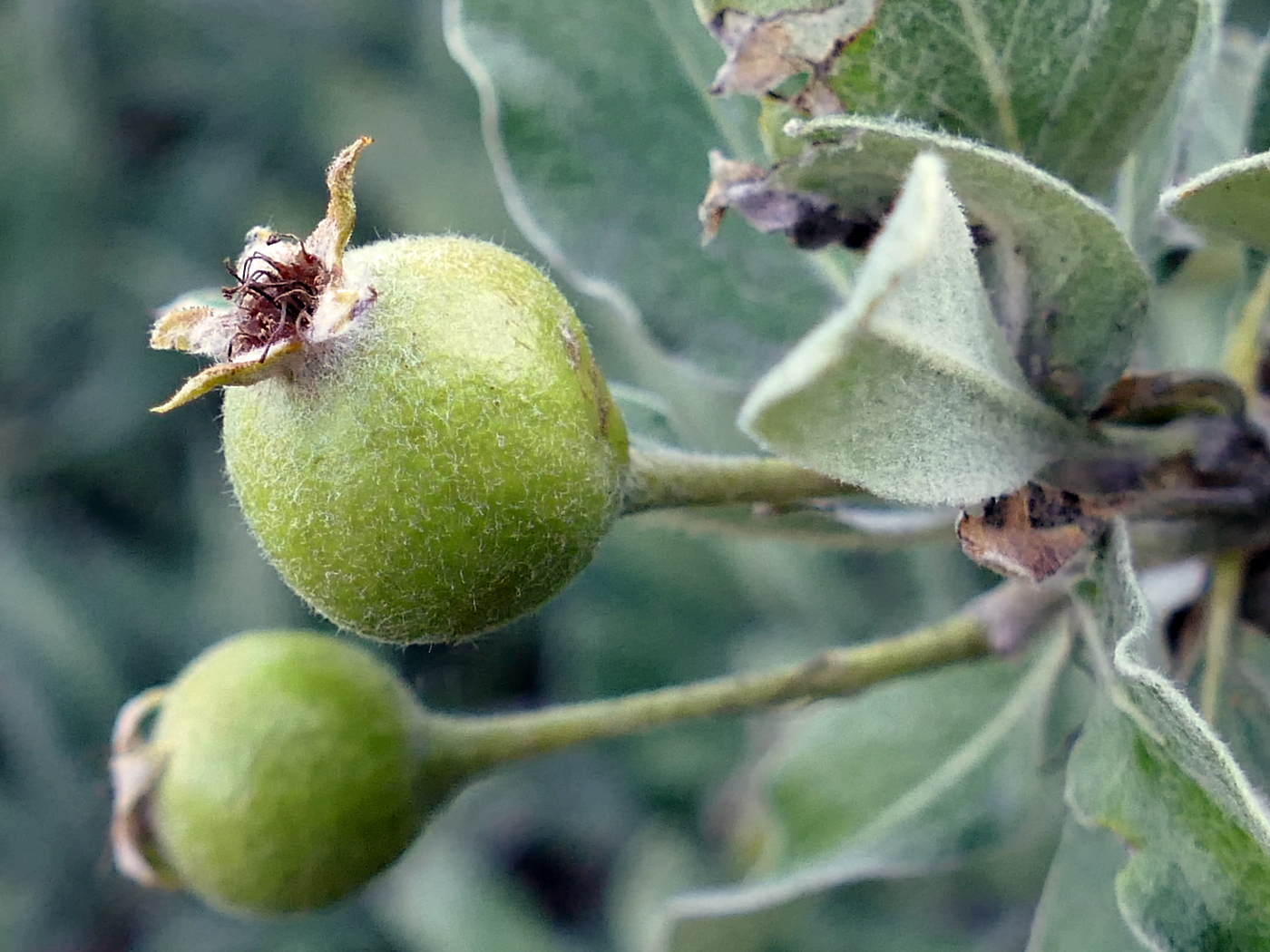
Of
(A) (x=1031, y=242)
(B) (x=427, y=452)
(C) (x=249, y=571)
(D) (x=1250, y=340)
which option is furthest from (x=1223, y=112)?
(C) (x=249, y=571)

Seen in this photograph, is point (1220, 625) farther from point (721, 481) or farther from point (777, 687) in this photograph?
point (721, 481)

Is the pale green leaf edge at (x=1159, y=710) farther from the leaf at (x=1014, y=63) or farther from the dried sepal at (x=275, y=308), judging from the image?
the dried sepal at (x=275, y=308)

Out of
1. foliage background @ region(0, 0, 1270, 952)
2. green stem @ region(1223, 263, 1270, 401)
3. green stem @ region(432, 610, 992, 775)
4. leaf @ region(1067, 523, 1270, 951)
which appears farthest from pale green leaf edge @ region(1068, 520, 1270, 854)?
foliage background @ region(0, 0, 1270, 952)

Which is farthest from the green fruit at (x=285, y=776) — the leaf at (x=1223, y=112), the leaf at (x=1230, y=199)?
the leaf at (x=1223, y=112)

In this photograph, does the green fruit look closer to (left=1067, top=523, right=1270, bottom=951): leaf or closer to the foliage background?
(left=1067, top=523, right=1270, bottom=951): leaf

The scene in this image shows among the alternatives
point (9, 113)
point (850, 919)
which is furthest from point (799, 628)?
point (9, 113)

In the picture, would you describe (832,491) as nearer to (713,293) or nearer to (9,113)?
(713,293)
